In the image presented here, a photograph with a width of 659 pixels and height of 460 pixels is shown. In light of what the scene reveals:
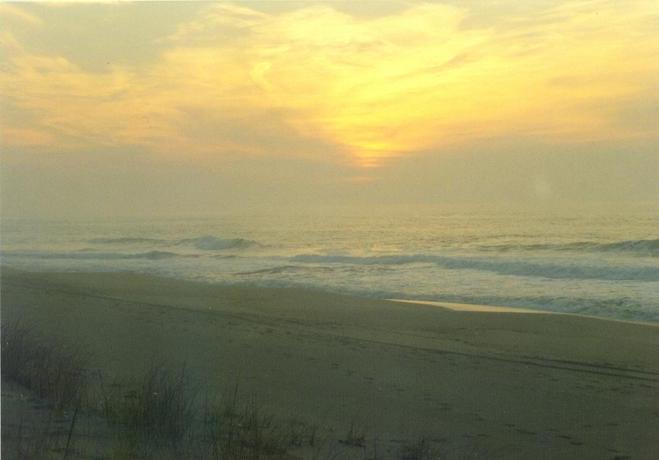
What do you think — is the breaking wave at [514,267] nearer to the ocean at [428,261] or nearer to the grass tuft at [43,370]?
the ocean at [428,261]

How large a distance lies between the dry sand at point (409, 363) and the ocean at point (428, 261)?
2933 millimetres

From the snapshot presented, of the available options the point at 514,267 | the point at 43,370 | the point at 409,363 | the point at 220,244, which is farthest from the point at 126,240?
the point at 43,370

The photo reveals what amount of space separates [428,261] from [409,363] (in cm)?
1980

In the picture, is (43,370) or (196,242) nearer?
(43,370)

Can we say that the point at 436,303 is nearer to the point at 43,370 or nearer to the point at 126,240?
the point at 43,370

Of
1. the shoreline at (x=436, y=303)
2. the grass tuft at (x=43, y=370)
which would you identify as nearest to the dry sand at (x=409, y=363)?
the shoreline at (x=436, y=303)

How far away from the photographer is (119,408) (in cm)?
550

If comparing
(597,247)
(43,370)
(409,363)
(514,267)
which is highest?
(597,247)

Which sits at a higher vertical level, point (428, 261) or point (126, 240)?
point (126, 240)

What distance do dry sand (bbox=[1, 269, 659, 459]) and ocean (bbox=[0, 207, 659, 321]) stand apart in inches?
115

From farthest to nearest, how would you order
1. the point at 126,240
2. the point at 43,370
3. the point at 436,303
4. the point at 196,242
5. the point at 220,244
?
1. the point at 126,240
2. the point at 196,242
3. the point at 220,244
4. the point at 436,303
5. the point at 43,370

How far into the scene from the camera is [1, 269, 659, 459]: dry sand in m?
6.32

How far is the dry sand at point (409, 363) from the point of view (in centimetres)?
632

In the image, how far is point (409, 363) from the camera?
918cm
